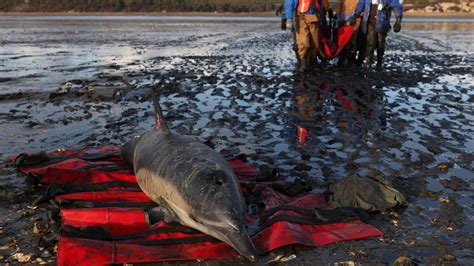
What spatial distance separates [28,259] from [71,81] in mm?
9590

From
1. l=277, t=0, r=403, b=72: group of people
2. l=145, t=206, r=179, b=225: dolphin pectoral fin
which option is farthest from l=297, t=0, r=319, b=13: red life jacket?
l=145, t=206, r=179, b=225: dolphin pectoral fin

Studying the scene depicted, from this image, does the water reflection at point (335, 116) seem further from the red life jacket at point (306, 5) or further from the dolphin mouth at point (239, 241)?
the dolphin mouth at point (239, 241)

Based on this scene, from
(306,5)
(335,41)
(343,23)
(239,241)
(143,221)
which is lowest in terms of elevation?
(143,221)

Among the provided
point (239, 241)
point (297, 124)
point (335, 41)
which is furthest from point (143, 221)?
point (335, 41)

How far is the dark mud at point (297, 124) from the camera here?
415 centimetres

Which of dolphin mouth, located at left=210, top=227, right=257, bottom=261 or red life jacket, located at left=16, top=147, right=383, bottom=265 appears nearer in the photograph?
dolphin mouth, located at left=210, top=227, right=257, bottom=261

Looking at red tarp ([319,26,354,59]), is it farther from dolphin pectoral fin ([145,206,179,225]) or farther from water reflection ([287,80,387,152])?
dolphin pectoral fin ([145,206,179,225])

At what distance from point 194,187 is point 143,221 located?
71 centimetres

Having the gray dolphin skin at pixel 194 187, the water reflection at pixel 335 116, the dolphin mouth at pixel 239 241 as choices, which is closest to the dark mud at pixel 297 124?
the water reflection at pixel 335 116

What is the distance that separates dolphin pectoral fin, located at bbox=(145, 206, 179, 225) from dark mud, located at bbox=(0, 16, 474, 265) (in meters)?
0.87

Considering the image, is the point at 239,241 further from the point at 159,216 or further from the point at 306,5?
the point at 306,5

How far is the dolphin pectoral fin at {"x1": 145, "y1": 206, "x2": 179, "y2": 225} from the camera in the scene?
425 cm

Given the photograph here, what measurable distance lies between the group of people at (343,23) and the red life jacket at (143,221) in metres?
8.60

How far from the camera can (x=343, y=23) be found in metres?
14.8
